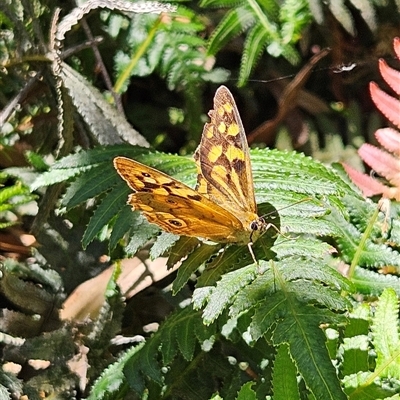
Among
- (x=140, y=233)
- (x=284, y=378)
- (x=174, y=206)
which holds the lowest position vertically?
(x=284, y=378)

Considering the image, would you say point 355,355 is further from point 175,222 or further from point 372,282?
point 175,222

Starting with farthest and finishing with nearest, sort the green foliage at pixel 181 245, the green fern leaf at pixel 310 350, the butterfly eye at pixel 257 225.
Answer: the butterfly eye at pixel 257 225
the green foliage at pixel 181 245
the green fern leaf at pixel 310 350

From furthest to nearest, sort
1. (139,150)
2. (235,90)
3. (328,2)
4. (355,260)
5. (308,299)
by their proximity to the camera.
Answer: (235,90)
(328,2)
(139,150)
(355,260)
(308,299)

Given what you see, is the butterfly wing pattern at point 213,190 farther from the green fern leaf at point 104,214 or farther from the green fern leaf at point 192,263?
the green fern leaf at point 104,214

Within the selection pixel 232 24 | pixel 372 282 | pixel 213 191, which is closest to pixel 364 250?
pixel 372 282

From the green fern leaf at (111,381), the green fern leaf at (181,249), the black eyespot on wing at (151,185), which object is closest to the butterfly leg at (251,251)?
the green fern leaf at (181,249)

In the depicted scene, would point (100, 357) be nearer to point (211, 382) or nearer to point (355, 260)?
point (211, 382)

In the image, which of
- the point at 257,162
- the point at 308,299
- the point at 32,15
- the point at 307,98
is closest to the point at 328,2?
the point at 307,98

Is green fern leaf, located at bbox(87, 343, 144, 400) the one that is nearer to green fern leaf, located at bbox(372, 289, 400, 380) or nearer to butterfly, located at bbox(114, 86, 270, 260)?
butterfly, located at bbox(114, 86, 270, 260)
